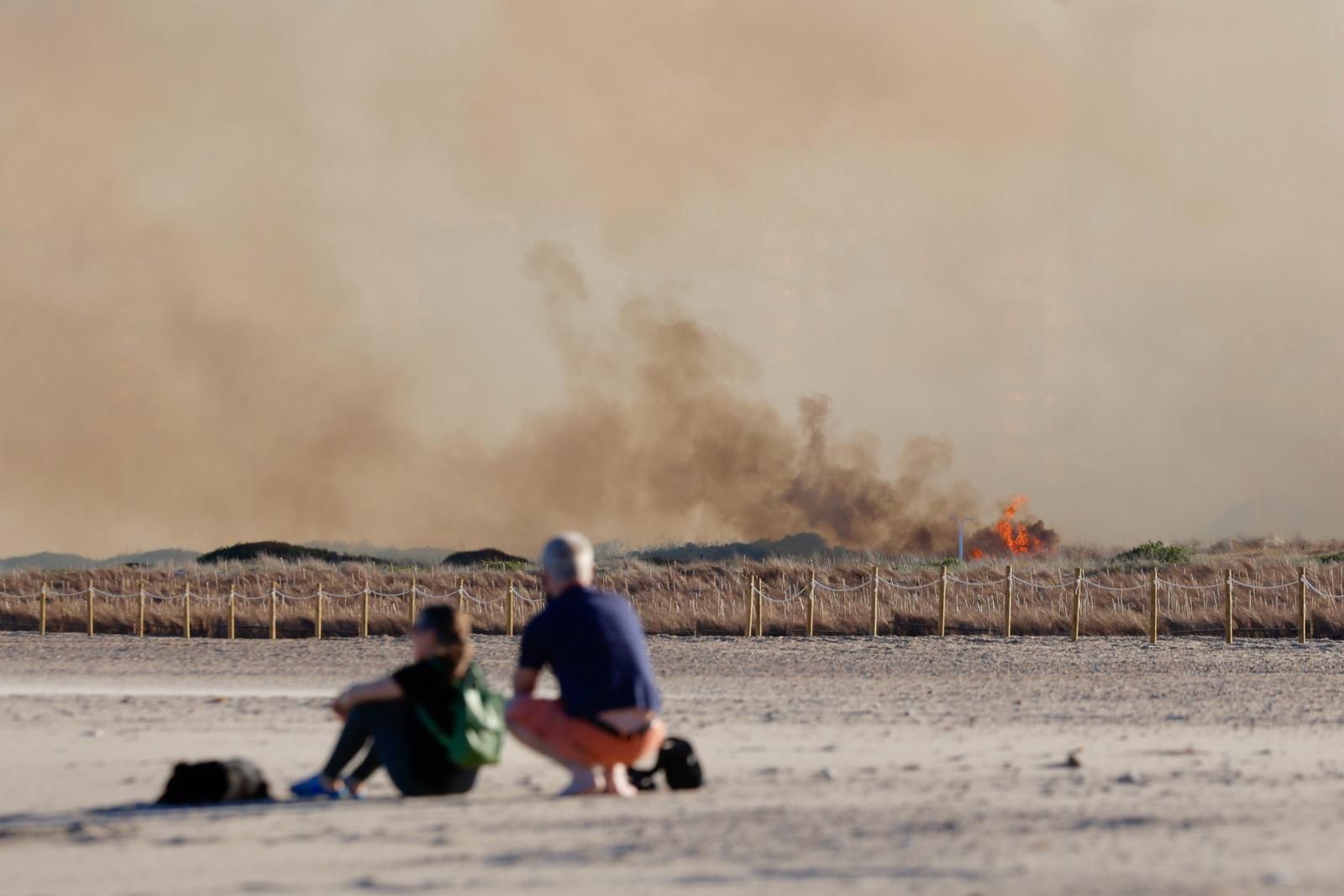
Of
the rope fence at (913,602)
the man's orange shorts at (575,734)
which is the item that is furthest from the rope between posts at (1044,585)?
the man's orange shorts at (575,734)

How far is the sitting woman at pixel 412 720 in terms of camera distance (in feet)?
25.8

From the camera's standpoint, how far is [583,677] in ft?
26.0

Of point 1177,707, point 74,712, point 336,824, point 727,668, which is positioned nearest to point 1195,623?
point 727,668

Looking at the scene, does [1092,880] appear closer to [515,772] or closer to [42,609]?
[515,772]

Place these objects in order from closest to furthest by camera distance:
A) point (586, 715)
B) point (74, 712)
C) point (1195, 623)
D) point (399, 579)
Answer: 1. point (586, 715)
2. point (74, 712)
3. point (1195, 623)
4. point (399, 579)

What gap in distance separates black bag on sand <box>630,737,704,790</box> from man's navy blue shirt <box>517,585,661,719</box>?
28.4 inches

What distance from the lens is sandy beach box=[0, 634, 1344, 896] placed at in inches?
250

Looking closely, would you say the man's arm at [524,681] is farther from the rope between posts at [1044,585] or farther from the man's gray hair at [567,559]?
the rope between posts at [1044,585]

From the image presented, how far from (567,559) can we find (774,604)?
2830cm

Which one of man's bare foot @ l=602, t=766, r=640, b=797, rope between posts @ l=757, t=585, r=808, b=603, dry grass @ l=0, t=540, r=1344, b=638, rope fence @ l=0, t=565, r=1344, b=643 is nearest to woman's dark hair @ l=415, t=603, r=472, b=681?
man's bare foot @ l=602, t=766, r=640, b=797

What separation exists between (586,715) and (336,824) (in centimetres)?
122

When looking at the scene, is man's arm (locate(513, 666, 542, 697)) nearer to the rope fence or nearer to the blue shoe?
the blue shoe

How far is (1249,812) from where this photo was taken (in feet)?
26.4

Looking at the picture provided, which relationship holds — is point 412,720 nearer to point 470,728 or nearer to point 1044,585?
point 470,728
